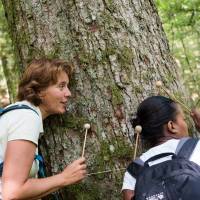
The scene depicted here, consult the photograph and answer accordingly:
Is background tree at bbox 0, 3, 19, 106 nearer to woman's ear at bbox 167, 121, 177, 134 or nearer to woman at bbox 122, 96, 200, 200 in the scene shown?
woman at bbox 122, 96, 200, 200

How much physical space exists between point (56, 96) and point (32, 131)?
17.5 inches

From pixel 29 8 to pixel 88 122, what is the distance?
1100 millimetres

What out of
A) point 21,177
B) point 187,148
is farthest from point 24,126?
point 187,148

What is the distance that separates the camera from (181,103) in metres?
3.29

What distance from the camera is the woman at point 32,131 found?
2.72 metres

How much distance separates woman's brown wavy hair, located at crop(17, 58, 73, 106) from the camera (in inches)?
123

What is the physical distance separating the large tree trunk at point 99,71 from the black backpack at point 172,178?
57cm

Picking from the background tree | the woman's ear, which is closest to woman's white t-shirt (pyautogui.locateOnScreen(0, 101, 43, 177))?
the woman's ear

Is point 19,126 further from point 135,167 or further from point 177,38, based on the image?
point 177,38

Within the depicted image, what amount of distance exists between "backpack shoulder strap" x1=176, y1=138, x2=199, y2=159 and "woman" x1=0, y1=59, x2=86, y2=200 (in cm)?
73

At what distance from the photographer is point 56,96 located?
3.19 m

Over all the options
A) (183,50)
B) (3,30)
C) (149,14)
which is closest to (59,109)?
(149,14)

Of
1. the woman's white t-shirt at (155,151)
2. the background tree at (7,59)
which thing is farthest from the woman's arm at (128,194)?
the background tree at (7,59)

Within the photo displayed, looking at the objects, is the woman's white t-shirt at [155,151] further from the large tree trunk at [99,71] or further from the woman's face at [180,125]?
the large tree trunk at [99,71]
